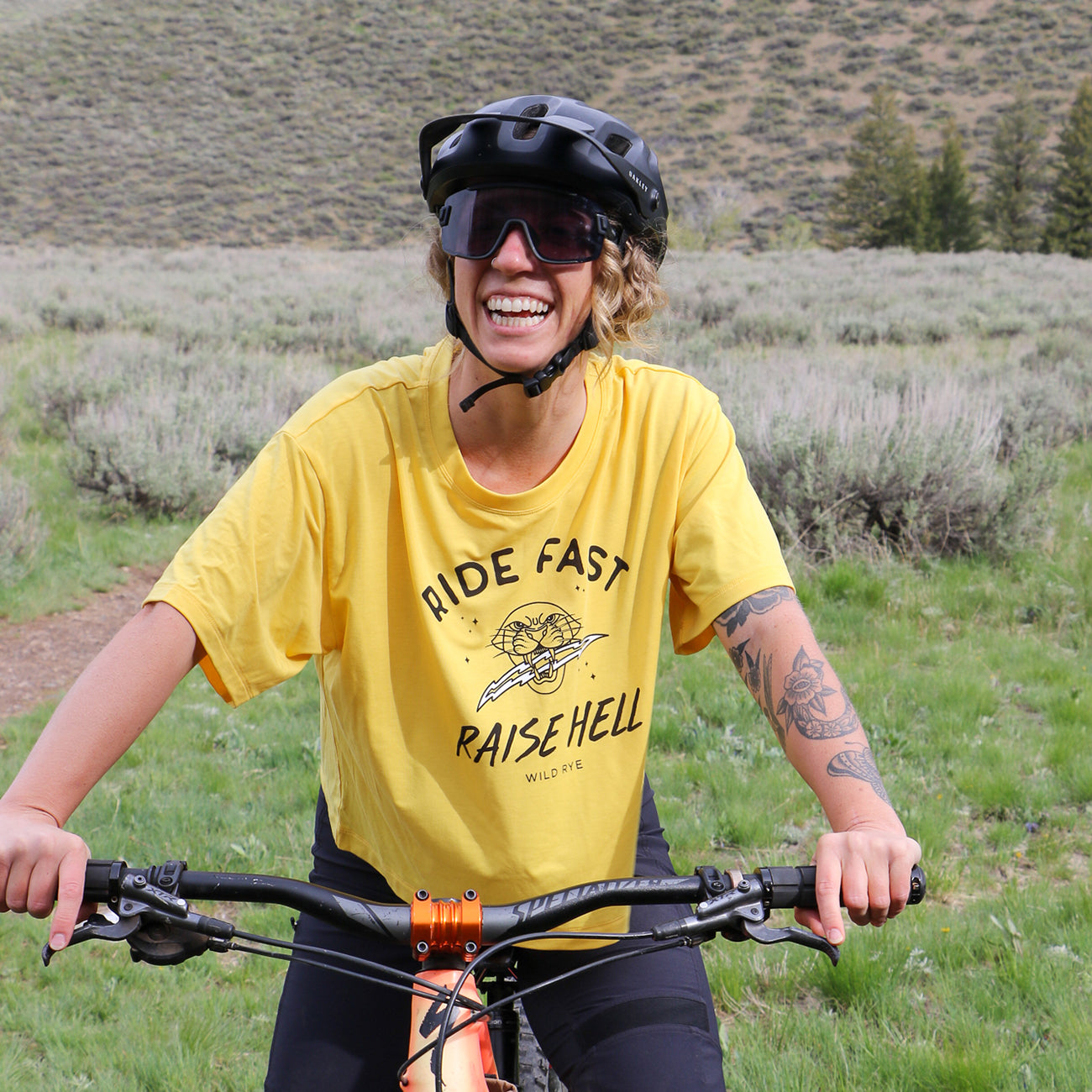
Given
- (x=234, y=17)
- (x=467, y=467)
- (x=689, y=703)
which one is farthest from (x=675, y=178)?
(x=467, y=467)

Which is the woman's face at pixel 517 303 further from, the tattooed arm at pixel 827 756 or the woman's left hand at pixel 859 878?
the woman's left hand at pixel 859 878

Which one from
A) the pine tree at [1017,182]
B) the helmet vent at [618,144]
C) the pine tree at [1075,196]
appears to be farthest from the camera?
the pine tree at [1017,182]

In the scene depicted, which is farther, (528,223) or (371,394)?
(371,394)

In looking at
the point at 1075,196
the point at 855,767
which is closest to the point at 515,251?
the point at 855,767

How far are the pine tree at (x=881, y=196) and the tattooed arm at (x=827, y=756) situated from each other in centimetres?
4179

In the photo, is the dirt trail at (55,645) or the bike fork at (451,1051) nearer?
the bike fork at (451,1051)

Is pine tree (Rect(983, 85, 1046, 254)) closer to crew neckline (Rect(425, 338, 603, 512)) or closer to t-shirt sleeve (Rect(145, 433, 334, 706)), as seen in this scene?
crew neckline (Rect(425, 338, 603, 512))

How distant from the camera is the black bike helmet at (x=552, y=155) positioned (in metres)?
2.03

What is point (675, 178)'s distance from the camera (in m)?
46.4

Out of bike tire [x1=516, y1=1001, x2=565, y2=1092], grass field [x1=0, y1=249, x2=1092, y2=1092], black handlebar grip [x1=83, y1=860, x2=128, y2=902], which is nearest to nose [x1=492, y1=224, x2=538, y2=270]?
black handlebar grip [x1=83, y1=860, x2=128, y2=902]

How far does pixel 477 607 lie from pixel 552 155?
878 millimetres

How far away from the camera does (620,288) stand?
7.66ft

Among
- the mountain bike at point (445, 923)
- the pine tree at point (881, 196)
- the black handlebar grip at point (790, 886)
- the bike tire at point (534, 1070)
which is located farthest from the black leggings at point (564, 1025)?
the pine tree at point (881, 196)

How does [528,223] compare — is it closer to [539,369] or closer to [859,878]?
[539,369]
